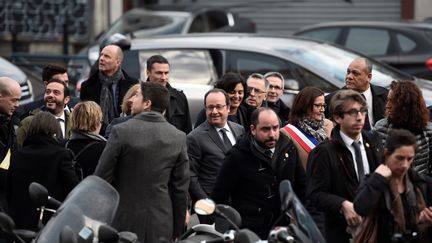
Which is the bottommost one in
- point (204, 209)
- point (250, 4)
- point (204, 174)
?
point (250, 4)

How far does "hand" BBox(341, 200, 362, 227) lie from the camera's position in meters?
8.73

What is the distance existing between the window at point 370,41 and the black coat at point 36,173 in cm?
1008

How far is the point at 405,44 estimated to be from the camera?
19359mm

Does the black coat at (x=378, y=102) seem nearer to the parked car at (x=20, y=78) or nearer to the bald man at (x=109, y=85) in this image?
the bald man at (x=109, y=85)

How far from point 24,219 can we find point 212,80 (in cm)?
526

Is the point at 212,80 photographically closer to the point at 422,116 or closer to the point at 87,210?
the point at 422,116

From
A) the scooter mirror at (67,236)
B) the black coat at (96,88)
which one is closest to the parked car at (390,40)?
the black coat at (96,88)

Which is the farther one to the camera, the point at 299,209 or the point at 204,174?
the point at 204,174

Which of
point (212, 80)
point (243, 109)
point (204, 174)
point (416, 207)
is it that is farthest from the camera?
point (212, 80)

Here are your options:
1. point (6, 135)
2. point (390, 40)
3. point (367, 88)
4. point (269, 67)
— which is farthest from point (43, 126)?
point (390, 40)

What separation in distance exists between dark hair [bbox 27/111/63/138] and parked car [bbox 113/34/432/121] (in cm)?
444

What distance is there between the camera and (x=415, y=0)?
2789 cm

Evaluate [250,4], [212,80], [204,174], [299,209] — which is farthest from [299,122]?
[250,4]

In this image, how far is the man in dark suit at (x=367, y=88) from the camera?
11953 millimetres
